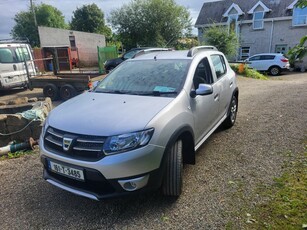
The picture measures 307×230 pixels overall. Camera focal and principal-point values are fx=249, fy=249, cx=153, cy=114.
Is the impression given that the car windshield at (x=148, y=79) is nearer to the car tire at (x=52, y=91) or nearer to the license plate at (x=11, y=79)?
the car tire at (x=52, y=91)

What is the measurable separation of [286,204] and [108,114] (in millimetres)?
2239

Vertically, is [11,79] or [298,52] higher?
[298,52]

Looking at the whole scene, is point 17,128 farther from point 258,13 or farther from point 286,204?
point 258,13

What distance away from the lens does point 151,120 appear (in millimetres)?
2533

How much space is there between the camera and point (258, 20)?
25719 mm

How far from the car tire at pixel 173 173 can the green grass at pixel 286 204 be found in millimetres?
855

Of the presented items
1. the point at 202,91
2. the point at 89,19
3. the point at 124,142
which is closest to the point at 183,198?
the point at 124,142

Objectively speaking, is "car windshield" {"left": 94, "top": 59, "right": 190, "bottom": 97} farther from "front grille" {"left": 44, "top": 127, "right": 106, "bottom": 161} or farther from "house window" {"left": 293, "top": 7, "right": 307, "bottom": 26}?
"house window" {"left": 293, "top": 7, "right": 307, "bottom": 26}

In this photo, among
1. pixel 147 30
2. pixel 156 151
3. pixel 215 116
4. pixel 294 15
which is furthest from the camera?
pixel 147 30

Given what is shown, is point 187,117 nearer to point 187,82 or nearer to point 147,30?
point 187,82

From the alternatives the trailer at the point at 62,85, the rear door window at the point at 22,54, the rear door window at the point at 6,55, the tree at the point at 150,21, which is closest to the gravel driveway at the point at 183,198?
the trailer at the point at 62,85

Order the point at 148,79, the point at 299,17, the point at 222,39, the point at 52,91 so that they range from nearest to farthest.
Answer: the point at 148,79 < the point at 52,91 < the point at 222,39 < the point at 299,17

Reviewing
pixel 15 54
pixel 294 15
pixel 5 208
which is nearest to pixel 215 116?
pixel 5 208

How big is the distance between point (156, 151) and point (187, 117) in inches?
29.5
